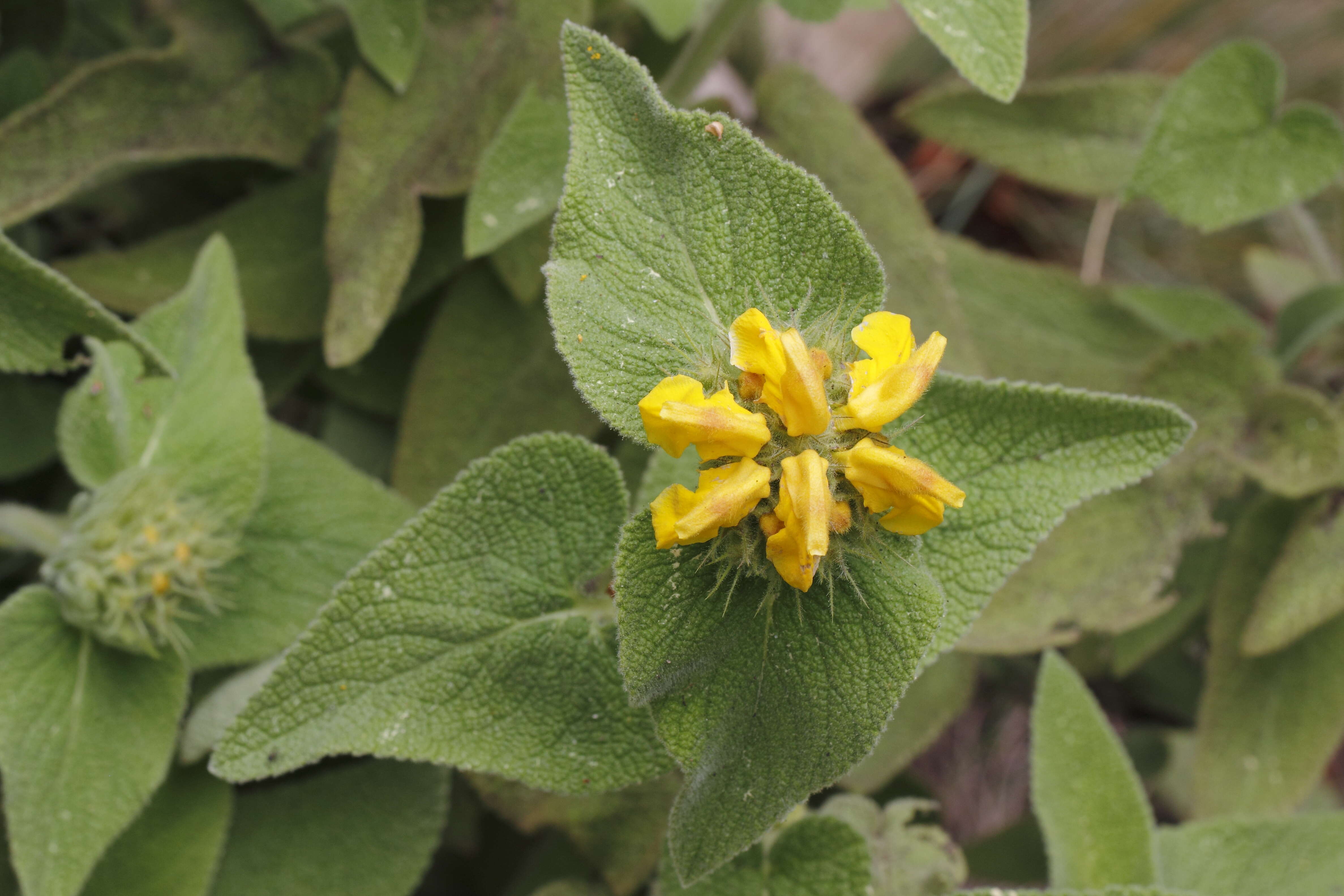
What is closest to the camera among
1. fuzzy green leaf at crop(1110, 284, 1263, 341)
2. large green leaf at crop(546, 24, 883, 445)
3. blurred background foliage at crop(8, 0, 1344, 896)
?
large green leaf at crop(546, 24, 883, 445)

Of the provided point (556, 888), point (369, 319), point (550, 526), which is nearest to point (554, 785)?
point (550, 526)

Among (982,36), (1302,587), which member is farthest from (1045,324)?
(982,36)

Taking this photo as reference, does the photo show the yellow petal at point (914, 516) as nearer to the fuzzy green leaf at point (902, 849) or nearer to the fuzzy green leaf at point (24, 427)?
the fuzzy green leaf at point (902, 849)

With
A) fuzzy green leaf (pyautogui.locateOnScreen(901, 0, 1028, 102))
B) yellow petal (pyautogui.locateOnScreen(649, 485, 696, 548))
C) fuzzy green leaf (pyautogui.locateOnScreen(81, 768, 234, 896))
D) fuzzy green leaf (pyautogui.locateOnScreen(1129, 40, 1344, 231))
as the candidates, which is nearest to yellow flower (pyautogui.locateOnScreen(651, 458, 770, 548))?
yellow petal (pyautogui.locateOnScreen(649, 485, 696, 548))

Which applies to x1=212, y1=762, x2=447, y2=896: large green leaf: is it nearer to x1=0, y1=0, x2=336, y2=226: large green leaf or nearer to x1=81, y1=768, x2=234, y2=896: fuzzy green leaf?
x1=81, y1=768, x2=234, y2=896: fuzzy green leaf

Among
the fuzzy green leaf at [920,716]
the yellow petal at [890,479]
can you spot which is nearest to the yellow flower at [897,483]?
the yellow petal at [890,479]

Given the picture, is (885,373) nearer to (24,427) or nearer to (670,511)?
(670,511)

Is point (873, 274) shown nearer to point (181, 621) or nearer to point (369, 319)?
point (369, 319)

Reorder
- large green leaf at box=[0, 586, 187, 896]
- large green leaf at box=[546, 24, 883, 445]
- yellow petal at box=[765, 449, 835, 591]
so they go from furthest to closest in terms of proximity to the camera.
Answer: large green leaf at box=[0, 586, 187, 896] < large green leaf at box=[546, 24, 883, 445] < yellow petal at box=[765, 449, 835, 591]
